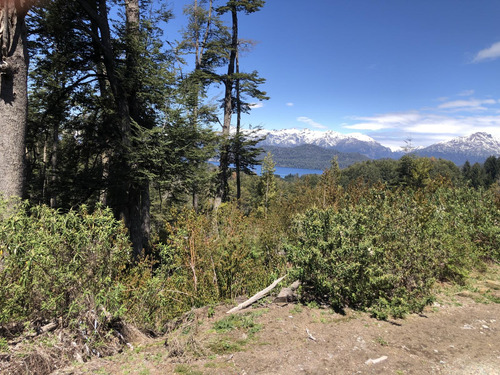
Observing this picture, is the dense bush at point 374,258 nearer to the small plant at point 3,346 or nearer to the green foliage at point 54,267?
the green foliage at point 54,267

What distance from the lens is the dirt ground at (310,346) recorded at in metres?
2.51

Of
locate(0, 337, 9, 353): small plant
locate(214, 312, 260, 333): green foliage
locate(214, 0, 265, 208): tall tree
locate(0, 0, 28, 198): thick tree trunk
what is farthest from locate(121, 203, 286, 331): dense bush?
locate(214, 0, 265, 208): tall tree

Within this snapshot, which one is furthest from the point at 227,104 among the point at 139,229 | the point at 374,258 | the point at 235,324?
the point at 235,324

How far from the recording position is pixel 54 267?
265cm

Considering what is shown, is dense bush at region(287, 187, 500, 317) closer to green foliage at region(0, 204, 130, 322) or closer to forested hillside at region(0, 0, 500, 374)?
forested hillside at region(0, 0, 500, 374)

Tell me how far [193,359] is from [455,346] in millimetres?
3108

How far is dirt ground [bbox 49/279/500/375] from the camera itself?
251cm

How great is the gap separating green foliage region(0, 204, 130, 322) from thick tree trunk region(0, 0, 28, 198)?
3.63 ft

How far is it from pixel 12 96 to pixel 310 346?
499 centimetres

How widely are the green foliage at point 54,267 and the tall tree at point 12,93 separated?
1.11 meters

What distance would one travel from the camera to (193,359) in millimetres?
2574

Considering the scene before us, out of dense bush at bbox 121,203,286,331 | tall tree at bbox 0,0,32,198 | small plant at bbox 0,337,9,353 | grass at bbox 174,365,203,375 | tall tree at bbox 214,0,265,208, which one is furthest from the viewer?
tall tree at bbox 214,0,265,208

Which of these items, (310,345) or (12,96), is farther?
(12,96)

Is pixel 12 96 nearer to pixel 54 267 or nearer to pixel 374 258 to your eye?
pixel 54 267
